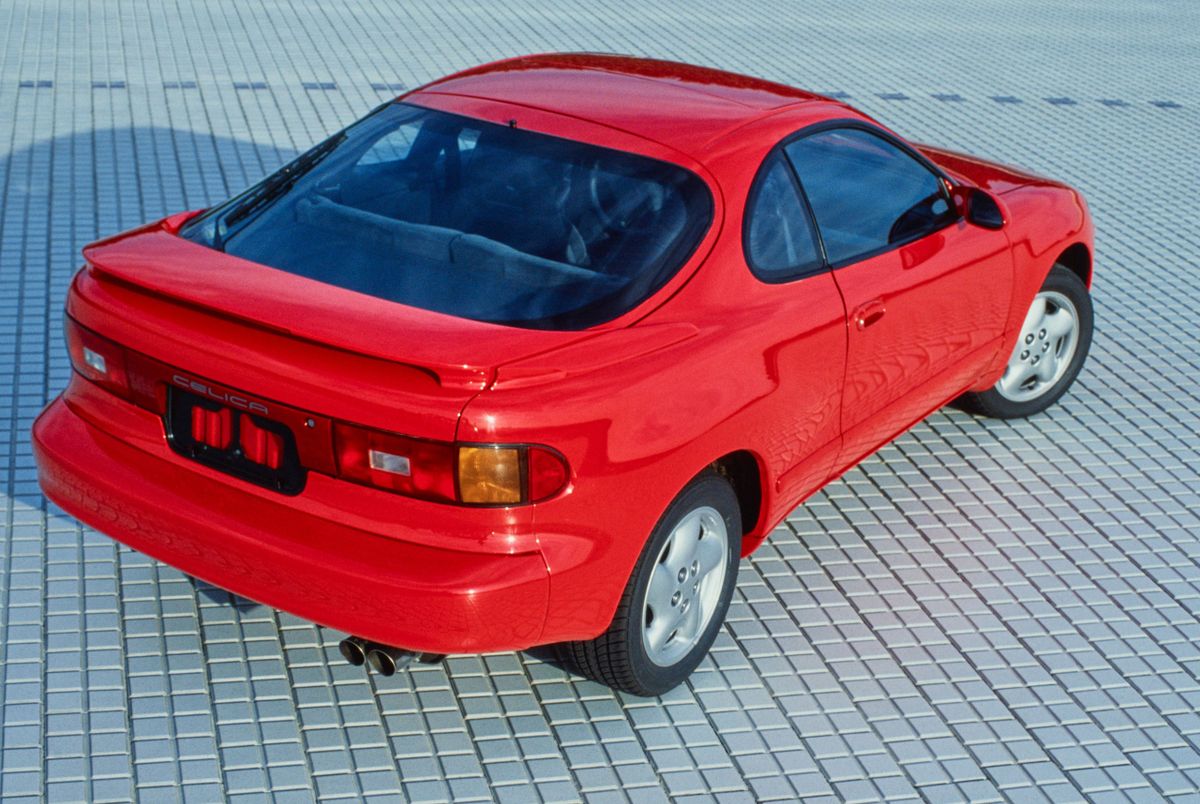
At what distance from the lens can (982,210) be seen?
4.84 metres

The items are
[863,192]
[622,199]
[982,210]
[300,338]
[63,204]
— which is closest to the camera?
[300,338]

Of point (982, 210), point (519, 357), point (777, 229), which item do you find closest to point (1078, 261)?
point (982, 210)

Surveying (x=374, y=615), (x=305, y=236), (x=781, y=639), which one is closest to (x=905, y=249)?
(x=781, y=639)

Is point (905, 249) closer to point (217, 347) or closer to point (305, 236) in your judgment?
point (305, 236)

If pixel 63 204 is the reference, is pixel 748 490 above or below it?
above

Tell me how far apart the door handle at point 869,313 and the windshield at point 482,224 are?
660 millimetres

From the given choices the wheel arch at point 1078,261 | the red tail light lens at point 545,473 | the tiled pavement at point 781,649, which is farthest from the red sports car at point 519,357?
the wheel arch at point 1078,261

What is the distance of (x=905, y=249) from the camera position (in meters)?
4.54

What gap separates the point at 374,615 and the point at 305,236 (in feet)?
3.73

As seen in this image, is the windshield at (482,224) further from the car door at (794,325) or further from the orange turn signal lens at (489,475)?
the orange turn signal lens at (489,475)

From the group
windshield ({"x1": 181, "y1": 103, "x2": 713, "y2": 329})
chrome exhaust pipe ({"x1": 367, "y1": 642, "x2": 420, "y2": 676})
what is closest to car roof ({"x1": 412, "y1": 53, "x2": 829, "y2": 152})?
windshield ({"x1": 181, "y1": 103, "x2": 713, "y2": 329})

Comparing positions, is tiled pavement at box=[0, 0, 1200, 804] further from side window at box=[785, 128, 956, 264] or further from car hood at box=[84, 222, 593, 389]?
car hood at box=[84, 222, 593, 389]

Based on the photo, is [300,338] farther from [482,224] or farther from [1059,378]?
[1059,378]

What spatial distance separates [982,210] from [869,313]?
0.83 meters
